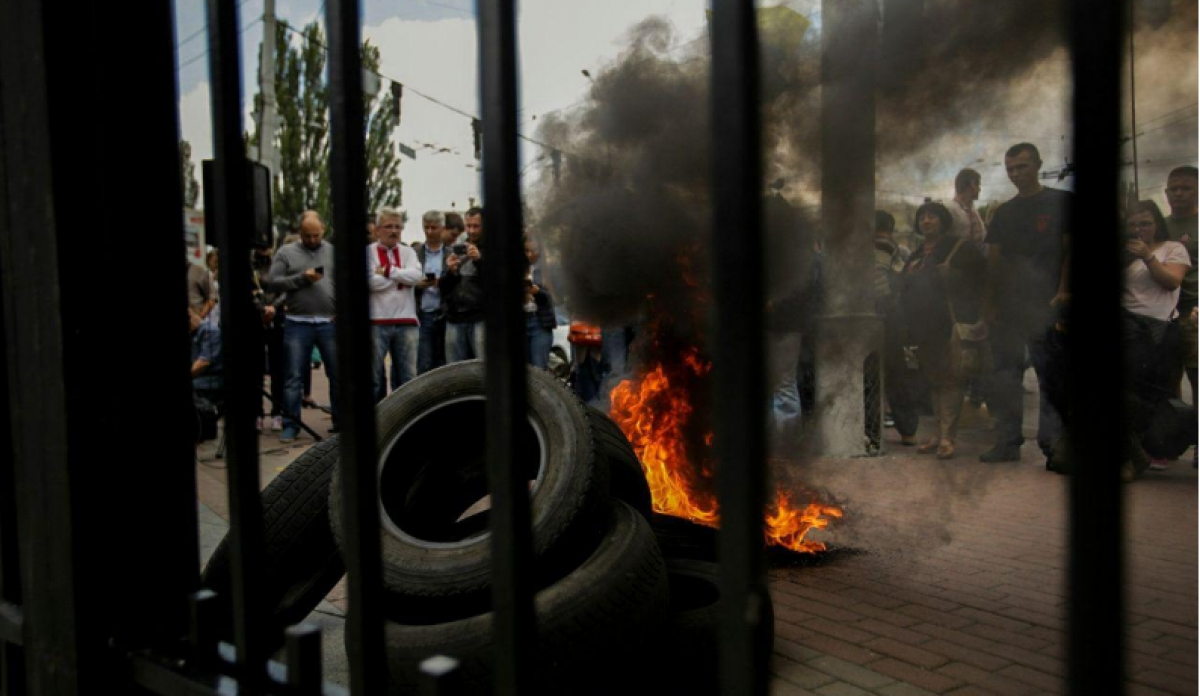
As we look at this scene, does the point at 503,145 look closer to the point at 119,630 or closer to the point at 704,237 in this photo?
the point at 119,630

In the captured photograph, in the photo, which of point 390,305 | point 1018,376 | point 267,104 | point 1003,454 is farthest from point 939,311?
point 267,104

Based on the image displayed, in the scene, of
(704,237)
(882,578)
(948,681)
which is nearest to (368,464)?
(948,681)

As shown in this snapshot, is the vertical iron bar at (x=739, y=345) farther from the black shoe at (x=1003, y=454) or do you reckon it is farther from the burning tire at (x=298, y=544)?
the black shoe at (x=1003, y=454)

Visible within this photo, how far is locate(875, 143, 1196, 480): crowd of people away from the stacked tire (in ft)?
12.6

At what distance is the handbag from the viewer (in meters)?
7.02

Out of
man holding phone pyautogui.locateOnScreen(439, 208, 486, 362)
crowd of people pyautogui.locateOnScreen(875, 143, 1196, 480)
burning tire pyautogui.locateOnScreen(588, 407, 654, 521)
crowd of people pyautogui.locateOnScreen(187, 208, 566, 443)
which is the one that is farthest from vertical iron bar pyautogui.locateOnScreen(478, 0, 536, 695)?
man holding phone pyautogui.locateOnScreen(439, 208, 486, 362)

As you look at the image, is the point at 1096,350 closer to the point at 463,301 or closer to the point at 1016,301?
the point at 1016,301

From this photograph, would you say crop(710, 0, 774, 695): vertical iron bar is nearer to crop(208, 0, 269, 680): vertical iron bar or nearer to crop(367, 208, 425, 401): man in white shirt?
crop(208, 0, 269, 680): vertical iron bar

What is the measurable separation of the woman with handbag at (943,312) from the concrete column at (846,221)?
1.36 ft

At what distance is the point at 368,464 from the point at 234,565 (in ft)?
1.04

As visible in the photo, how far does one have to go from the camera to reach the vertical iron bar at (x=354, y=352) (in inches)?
40.7

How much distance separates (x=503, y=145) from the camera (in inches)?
35.2

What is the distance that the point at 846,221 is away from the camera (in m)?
6.42

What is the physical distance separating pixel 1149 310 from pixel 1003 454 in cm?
152
